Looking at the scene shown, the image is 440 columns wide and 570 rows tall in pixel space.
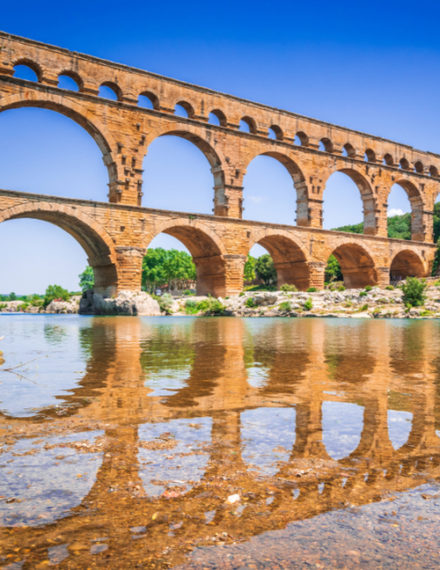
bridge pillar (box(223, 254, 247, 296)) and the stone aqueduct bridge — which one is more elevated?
the stone aqueduct bridge

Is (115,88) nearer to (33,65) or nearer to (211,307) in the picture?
(33,65)

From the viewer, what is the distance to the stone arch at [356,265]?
31.7 meters

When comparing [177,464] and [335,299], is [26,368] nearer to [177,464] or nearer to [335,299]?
[177,464]

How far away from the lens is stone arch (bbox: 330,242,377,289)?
1249 inches

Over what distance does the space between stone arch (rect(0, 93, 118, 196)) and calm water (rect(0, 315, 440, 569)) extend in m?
20.2

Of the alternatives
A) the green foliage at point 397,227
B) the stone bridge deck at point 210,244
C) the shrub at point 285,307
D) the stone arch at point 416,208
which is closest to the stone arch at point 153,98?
the stone bridge deck at point 210,244

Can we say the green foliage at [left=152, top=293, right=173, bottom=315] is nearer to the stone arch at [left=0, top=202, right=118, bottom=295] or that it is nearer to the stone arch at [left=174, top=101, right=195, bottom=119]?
the stone arch at [left=0, top=202, right=118, bottom=295]

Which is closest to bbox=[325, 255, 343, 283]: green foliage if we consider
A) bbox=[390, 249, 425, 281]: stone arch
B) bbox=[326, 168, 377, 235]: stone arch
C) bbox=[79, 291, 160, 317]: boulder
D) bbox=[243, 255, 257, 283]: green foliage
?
bbox=[390, 249, 425, 281]: stone arch

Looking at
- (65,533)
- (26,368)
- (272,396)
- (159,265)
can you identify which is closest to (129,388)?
(272,396)

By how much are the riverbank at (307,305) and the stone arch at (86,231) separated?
2745 mm

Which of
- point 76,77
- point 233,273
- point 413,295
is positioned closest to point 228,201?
point 233,273

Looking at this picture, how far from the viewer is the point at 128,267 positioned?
74.4 ft

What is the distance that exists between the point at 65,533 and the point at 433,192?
129 feet

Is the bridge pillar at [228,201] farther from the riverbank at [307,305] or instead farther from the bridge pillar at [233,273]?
the riverbank at [307,305]
